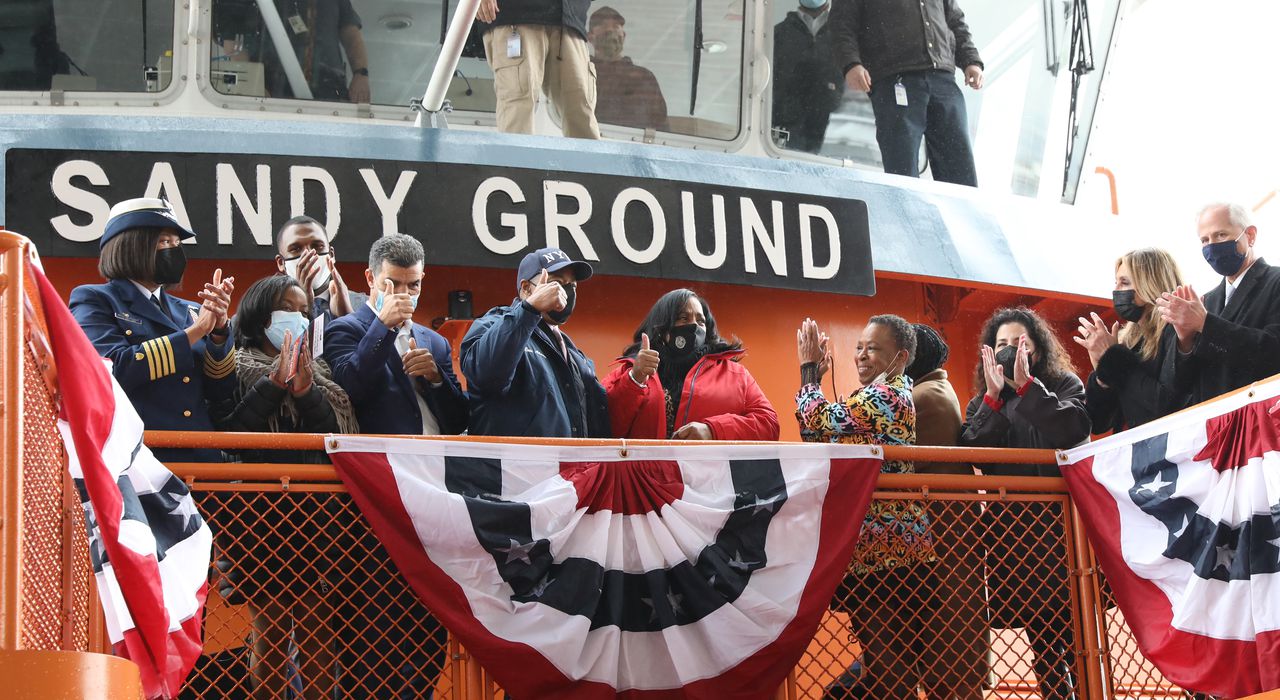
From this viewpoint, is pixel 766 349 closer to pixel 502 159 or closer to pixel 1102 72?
pixel 502 159

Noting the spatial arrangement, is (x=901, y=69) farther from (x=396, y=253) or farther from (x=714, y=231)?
(x=396, y=253)

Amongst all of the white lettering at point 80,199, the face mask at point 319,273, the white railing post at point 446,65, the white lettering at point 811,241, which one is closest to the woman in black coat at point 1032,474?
the white lettering at point 811,241

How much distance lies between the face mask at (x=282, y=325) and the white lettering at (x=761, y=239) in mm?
3219

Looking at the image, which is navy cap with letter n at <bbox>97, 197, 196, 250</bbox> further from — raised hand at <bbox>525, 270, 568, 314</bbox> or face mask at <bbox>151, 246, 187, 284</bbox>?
raised hand at <bbox>525, 270, 568, 314</bbox>

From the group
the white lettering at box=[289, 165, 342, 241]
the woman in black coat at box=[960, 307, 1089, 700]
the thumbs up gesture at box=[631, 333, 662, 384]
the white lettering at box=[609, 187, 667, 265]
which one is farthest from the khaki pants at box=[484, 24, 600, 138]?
the woman in black coat at box=[960, 307, 1089, 700]

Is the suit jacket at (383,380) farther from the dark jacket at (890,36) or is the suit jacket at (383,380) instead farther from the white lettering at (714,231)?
the dark jacket at (890,36)

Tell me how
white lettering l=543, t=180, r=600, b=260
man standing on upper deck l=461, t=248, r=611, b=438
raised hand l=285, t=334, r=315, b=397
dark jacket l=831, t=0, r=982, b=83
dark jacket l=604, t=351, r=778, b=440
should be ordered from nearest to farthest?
raised hand l=285, t=334, r=315, b=397 → man standing on upper deck l=461, t=248, r=611, b=438 → dark jacket l=604, t=351, r=778, b=440 → white lettering l=543, t=180, r=600, b=260 → dark jacket l=831, t=0, r=982, b=83

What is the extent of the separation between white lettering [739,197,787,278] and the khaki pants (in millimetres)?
1179

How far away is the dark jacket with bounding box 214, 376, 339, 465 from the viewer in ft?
16.4

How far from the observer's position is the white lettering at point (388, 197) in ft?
24.0

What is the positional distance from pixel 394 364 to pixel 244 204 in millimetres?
2219

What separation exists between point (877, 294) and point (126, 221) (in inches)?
199

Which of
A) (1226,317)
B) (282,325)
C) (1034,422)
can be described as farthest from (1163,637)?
(282,325)

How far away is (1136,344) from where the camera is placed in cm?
568
